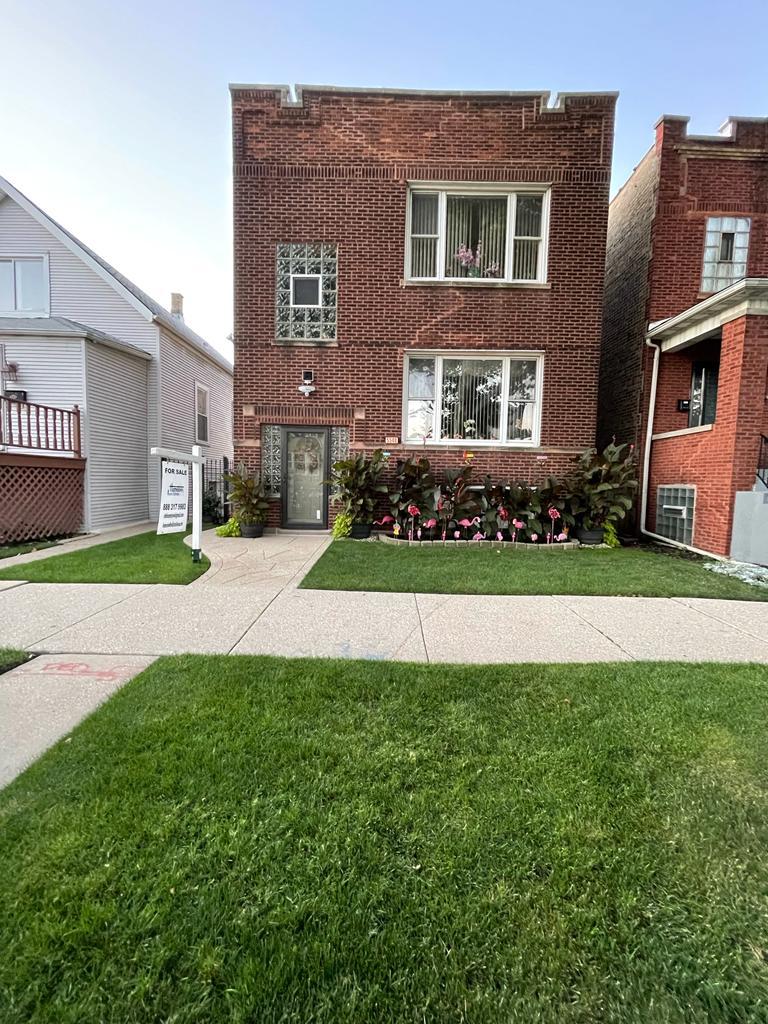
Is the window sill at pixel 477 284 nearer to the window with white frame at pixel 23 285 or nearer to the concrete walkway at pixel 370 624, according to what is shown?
the concrete walkway at pixel 370 624

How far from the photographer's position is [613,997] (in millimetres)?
1318

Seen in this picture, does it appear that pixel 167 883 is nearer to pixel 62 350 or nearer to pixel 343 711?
A: pixel 343 711

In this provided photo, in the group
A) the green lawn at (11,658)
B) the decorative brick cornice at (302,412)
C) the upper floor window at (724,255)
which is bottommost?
the green lawn at (11,658)

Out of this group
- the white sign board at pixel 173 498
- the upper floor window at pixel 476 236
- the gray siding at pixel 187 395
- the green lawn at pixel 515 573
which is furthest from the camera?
the gray siding at pixel 187 395

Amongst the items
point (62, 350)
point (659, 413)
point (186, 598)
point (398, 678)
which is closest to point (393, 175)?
point (659, 413)

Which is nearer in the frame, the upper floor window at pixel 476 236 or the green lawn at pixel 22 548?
the green lawn at pixel 22 548

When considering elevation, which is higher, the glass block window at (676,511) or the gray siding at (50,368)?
the gray siding at (50,368)

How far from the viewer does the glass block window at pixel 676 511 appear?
8516 millimetres

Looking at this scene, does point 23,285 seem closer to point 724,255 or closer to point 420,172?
point 420,172

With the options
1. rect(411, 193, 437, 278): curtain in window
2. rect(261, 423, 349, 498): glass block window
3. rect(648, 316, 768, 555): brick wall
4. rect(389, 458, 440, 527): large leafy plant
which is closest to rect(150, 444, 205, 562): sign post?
rect(261, 423, 349, 498): glass block window

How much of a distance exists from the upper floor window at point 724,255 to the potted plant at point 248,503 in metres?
9.48

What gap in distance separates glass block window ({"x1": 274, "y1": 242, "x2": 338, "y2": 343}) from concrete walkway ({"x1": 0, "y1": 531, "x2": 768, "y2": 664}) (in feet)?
18.6

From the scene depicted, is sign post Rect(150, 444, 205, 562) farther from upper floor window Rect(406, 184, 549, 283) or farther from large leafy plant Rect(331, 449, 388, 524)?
upper floor window Rect(406, 184, 549, 283)

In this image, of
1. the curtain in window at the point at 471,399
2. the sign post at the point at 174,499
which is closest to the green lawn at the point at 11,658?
the sign post at the point at 174,499
